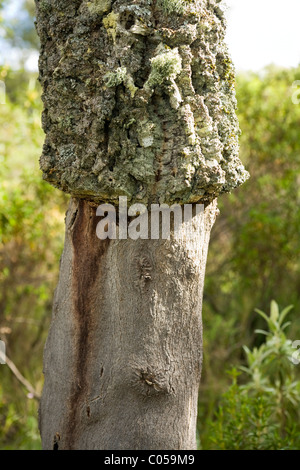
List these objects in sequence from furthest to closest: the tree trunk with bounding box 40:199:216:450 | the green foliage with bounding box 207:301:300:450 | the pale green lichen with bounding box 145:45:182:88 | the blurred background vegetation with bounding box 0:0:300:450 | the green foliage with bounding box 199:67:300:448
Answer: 1. the green foliage with bounding box 199:67:300:448
2. the blurred background vegetation with bounding box 0:0:300:450
3. the green foliage with bounding box 207:301:300:450
4. the tree trunk with bounding box 40:199:216:450
5. the pale green lichen with bounding box 145:45:182:88

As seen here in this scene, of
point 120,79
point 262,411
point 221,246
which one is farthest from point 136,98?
point 221,246

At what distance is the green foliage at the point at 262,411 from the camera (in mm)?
2377

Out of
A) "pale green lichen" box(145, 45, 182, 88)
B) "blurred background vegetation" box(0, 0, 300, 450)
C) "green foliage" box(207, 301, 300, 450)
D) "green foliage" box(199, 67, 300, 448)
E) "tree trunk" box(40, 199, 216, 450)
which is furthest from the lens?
"green foliage" box(199, 67, 300, 448)

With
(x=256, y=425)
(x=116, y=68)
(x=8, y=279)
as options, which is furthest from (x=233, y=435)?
(x=8, y=279)

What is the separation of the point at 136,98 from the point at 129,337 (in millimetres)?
781

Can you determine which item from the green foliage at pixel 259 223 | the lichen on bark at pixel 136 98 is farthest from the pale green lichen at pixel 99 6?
the green foliage at pixel 259 223

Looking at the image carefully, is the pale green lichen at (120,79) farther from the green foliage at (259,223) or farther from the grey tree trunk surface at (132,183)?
the green foliage at (259,223)

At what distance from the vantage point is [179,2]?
1492 millimetres

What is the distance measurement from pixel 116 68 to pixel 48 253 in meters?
2.72

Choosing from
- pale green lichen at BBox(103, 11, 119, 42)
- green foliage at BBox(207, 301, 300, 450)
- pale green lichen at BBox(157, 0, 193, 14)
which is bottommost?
green foliage at BBox(207, 301, 300, 450)

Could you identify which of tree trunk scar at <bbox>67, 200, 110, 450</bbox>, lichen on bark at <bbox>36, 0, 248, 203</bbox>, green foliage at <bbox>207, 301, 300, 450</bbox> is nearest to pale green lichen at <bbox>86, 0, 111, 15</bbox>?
lichen on bark at <bbox>36, 0, 248, 203</bbox>

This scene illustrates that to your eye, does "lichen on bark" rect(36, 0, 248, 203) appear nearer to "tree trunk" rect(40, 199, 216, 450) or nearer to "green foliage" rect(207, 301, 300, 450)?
"tree trunk" rect(40, 199, 216, 450)

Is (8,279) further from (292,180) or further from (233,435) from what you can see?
(292,180)

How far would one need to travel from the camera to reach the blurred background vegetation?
357 cm
